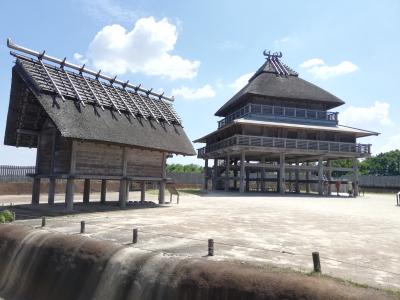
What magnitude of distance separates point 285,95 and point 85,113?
27.3 metres

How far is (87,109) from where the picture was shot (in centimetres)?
1844

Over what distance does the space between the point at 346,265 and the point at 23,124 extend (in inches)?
720

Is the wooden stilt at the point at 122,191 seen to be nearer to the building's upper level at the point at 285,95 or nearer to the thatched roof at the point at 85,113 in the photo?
the thatched roof at the point at 85,113

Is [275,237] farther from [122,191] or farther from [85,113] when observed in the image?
[85,113]

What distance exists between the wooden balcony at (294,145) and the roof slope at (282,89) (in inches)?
253

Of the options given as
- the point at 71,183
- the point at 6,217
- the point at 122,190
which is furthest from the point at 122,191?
the point at 6,217

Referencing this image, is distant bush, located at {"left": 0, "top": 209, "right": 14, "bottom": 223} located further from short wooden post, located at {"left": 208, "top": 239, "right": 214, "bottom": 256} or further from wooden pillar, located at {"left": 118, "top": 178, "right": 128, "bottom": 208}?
short wooden post, located at {"left": 208, "top": 239, "right": 214, "bottom": 256}

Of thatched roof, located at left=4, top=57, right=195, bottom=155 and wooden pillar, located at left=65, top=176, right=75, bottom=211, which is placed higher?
thatched roof, located at left=4, top=57, right=195, bottom=155

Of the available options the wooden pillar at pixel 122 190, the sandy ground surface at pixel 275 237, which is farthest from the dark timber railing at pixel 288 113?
the sandy ground surface at pixel 275 237

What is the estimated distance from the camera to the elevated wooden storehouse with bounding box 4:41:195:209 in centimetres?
1722

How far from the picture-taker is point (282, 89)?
4144cm

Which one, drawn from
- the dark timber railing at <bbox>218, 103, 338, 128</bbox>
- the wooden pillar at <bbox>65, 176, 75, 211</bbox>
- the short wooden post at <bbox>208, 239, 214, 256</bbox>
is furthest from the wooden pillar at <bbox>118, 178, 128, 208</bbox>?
the dark timber railing at <bbox>218, 103, 338, 128</bbox>

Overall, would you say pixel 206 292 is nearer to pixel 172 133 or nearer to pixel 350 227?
pixel 350 227

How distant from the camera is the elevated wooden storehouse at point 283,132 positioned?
1406 inches
